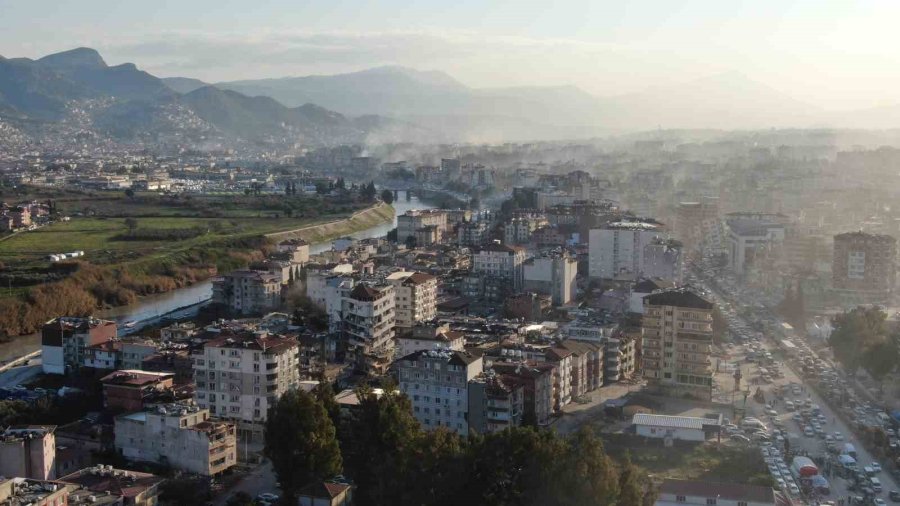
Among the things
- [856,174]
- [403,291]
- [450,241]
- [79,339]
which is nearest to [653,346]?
[403,291]

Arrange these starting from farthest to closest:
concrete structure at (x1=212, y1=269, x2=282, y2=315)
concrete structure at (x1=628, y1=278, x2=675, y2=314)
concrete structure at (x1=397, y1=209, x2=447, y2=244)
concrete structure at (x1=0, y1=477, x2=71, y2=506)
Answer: concrete structure at (x1=397, y1=209, x2=447, y2=244), concrete structure at (x1=212, y1=269, x2=282, y2=315), concrete structure at (x1=628, y1=278, x2=675, y2=314), concrete structure at (x1=0, y1=477, x2=71, y2=506)

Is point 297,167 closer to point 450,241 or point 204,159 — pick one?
point 204,159

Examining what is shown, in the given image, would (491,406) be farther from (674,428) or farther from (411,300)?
(411,300)

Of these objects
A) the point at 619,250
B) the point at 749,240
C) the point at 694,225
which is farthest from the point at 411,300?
the point at 694,225

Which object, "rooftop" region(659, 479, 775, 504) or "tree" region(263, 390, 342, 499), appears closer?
"rooftop" region(659, 479, 775, 504)

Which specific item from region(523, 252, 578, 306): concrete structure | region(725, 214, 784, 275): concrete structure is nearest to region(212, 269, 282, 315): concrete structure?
region(523, 252, 578, 306): concrete structure

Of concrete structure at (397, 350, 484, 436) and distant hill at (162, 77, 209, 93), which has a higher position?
distant hill at (162, 77, 209, 93)

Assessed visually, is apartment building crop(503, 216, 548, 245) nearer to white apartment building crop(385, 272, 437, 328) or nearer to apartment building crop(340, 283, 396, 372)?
white apartment building crop(385, 272, 437, 328)

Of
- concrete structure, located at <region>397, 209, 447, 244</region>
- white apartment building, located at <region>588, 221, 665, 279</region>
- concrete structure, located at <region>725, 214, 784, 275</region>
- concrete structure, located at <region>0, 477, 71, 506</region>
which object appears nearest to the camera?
concrete structure, located at <region>0, 477, 71, 506</region>
